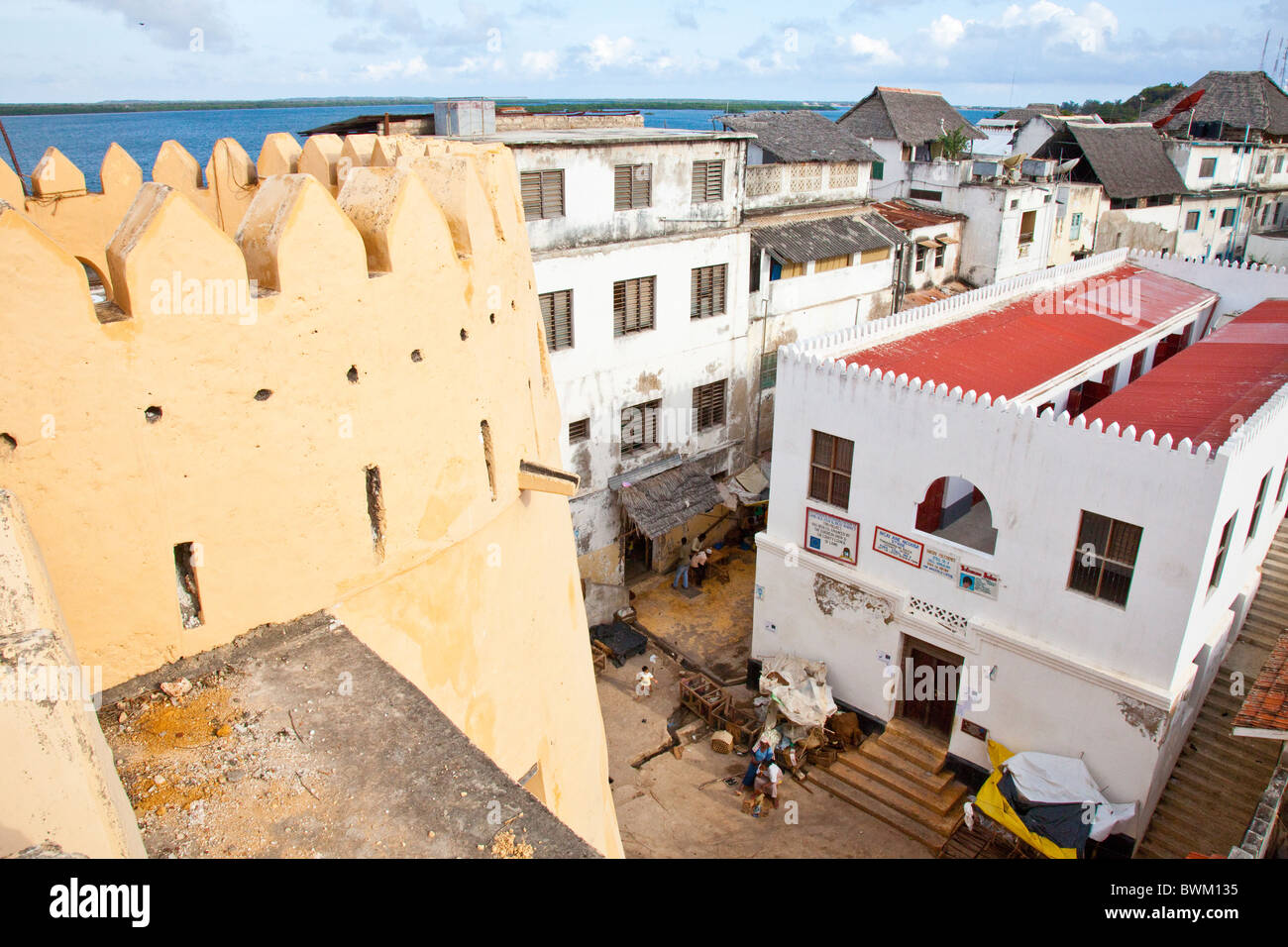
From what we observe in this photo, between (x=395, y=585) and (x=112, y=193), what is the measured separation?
270 inches

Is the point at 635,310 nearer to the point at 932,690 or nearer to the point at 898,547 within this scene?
the point at 898,547

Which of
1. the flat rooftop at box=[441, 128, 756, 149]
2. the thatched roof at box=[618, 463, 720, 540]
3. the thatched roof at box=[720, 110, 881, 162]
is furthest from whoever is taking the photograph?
the thatched roof at box=[720, 110, 881, 162]

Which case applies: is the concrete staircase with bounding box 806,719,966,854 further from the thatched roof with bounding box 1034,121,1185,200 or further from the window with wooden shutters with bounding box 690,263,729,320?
the thatched roof with bounding box 1034,121,1185,200

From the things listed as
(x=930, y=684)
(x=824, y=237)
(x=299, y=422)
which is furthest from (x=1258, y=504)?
(x=299, y=422)

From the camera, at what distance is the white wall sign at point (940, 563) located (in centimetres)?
1697

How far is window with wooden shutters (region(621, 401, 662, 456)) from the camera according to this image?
81.0 ft

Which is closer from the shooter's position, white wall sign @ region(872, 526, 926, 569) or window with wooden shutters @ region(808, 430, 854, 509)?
white wall sign @ region(872, 526, 926, 569)

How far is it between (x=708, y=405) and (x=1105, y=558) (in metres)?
13.7

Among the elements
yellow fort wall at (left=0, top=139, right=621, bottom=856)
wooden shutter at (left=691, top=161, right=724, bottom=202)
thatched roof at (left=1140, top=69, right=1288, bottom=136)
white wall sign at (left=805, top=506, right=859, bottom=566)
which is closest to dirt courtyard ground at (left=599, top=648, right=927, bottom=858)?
white wall sign at (left=805, top=506, right=859, bottom=566)

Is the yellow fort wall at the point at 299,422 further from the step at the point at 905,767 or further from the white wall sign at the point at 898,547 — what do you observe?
the step at the point at 905,767

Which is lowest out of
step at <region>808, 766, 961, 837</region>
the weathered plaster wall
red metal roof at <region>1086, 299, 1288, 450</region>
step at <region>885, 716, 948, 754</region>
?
step at <region>808, 766, 961, 837</region>

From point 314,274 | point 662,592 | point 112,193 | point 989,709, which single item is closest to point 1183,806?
point 989,709

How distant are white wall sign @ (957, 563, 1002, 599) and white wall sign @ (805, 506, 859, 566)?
2317 millimetres

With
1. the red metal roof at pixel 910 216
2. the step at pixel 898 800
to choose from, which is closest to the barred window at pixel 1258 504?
the step at pixel 898 800
